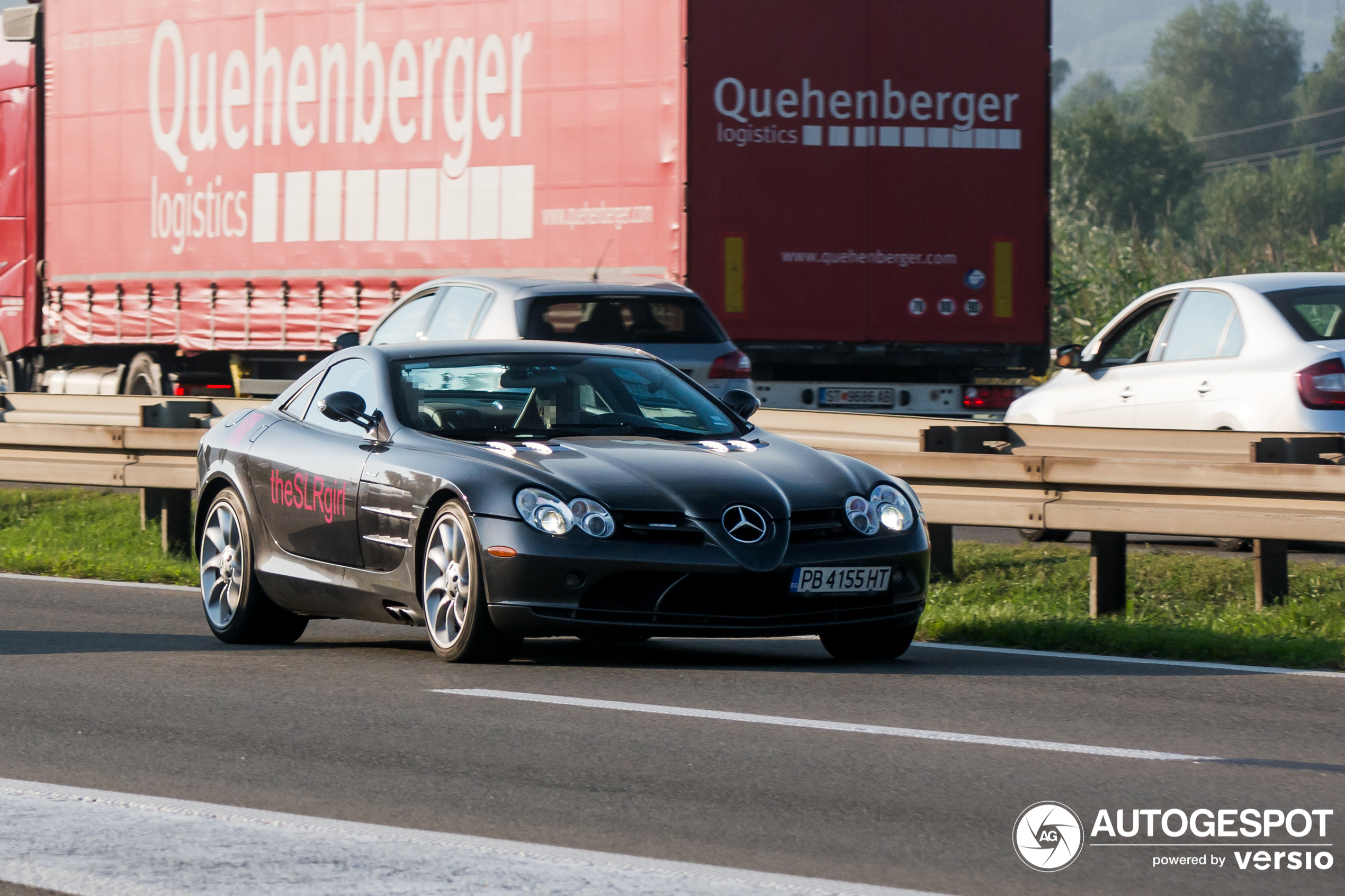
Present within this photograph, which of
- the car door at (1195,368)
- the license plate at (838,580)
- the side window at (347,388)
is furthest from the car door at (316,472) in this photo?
the car door at (1195,368)

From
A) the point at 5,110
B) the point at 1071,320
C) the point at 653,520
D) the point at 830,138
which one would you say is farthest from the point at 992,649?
the point at 1071,320

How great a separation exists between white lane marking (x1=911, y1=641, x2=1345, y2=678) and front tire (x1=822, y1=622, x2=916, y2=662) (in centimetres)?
Answer: 61

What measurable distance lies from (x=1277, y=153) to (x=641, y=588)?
198091mm

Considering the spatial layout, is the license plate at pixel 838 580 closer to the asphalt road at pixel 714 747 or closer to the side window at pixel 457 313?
the asphalt road at pixel 714 747

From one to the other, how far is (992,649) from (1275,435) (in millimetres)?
2031

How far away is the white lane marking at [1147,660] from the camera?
335 inches

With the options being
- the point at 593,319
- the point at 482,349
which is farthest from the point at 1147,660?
the point at 593,319

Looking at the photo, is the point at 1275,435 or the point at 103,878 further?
the point at 1275,435

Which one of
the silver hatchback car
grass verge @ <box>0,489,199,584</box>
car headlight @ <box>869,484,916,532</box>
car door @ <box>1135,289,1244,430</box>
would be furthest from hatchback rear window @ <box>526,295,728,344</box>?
car headlight @ <box>869,484,916,532</box>

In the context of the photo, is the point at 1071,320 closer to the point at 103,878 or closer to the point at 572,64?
the point at 572,64

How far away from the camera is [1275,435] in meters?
10.4

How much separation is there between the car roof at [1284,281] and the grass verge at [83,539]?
20.3 ft

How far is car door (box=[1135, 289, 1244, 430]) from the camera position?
1206 cm

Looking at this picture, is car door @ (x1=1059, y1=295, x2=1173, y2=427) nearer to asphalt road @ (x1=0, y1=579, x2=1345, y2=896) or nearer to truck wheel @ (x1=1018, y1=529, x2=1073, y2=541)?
truck wheel @ (x1=1018, y1=529, x2=1073, y2=541)
